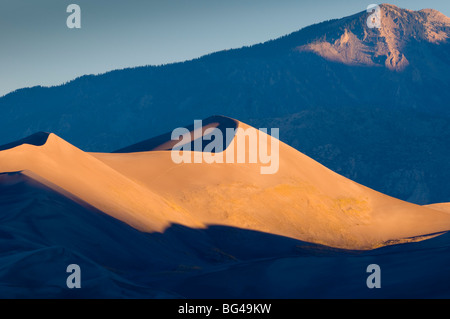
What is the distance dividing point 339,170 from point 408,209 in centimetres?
7971

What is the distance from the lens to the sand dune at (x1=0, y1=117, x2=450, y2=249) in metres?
44.2

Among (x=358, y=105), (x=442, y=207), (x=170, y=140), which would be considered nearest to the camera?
(x=170, y=140)

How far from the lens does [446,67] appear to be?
7466 inches

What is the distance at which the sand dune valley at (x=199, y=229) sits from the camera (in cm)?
2805

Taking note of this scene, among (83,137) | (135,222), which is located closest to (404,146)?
(83,137)

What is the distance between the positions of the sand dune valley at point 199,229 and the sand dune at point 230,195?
0.11m

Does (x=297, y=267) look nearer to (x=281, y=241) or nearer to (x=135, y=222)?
(x=135, y=222)

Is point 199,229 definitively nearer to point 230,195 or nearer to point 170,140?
point 230,195

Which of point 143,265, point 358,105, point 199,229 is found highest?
point 358,105

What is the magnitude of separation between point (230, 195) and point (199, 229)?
269 inches

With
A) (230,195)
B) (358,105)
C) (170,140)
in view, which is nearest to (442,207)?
(170,140)

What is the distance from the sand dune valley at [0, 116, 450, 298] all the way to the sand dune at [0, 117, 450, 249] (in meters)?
0.11

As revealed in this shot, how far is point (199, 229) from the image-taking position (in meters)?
46.8

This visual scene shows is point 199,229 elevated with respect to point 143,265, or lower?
elevated
